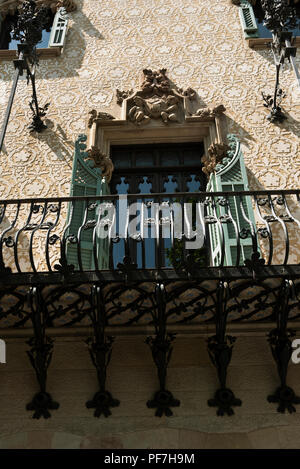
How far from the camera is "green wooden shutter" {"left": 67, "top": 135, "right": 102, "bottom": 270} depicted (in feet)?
18.4

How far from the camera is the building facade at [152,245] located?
4535 millimetres

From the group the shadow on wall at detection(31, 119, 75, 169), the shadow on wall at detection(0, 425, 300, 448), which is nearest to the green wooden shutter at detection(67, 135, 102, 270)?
the shadow on wall at detection(31, 119, 75, 169)

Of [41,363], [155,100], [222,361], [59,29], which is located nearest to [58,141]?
[155,100]

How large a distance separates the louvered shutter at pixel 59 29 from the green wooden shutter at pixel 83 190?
2.98m

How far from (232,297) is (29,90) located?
556 centimetres

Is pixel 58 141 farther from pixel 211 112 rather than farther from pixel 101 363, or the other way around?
pixel 101 363

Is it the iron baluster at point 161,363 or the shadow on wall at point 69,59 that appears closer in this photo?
the iron baluster at point 161,363

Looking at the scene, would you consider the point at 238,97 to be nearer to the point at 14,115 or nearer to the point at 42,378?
the point at 14,115

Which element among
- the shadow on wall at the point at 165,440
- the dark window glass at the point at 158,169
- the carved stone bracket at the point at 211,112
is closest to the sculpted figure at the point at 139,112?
the dark window glass at the point at 158,169

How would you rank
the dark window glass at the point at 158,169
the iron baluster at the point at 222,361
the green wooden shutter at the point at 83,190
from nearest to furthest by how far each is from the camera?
the iron baluster at the point at 222,361 < the green wooden shutter at the point at 83,190 < the dark window glass at the point at 158,169

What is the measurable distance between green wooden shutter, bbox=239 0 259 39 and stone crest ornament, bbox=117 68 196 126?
6.49 ft

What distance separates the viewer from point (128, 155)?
7.44 meters

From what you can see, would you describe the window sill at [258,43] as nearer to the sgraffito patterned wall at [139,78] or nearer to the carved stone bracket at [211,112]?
the sgraffito patterned wall at [139,78]

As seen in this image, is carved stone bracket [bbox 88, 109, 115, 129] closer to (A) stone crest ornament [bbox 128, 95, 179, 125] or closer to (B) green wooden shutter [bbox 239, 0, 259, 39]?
(A) stone crest ornament [bbox 128, 95, 179, 125]
